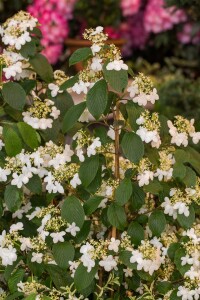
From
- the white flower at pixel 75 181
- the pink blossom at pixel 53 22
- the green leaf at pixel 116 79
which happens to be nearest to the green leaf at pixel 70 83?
the green leaf at pixel 116 79

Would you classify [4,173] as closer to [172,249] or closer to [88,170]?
[88,170]

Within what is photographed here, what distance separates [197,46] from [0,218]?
4.38m

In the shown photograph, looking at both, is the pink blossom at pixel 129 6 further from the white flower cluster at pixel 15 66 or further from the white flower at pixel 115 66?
the white flower at pixel 115 66

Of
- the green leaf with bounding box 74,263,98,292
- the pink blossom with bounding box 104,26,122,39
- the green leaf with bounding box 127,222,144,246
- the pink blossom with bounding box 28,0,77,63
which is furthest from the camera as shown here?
the pink blossom with bounding box 104,26,122,39

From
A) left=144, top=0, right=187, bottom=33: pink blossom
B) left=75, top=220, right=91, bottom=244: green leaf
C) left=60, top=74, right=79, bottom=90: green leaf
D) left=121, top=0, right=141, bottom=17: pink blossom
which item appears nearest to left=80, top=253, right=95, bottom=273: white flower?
left=75, top=220, right=91, bottom=244: green leaf

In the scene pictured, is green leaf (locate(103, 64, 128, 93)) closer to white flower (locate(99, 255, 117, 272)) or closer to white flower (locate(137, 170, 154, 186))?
white flower (locate(137, 170, 154, 186))

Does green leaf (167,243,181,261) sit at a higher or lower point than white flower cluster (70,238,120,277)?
lower

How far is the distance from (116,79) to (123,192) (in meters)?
0.26

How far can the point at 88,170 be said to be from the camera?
1984 millimetres

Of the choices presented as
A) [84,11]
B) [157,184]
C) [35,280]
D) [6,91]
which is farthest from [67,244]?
[84,11]

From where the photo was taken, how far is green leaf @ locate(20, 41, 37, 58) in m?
2.16

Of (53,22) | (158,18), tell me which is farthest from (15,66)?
(158,18)

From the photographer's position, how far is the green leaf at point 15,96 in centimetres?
208

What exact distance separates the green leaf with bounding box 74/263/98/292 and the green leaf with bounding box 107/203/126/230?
13cm
